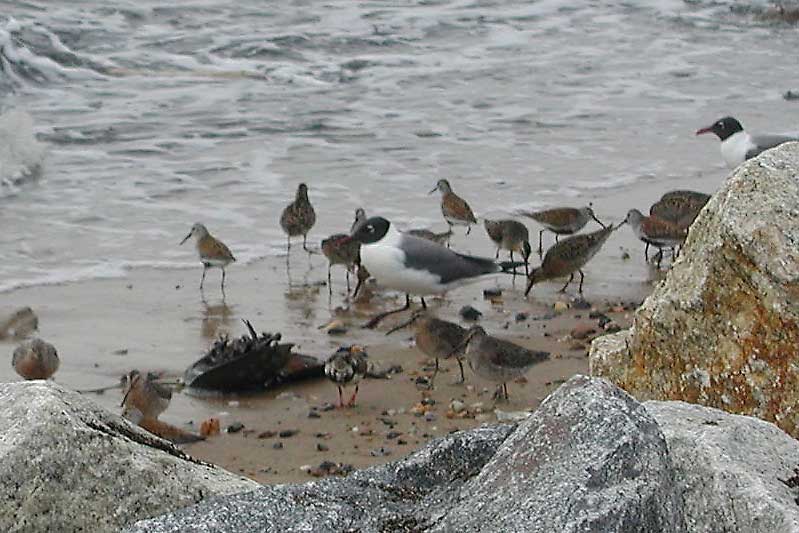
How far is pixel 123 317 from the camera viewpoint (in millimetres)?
9148

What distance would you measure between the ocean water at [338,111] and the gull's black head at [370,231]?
1.19 metres

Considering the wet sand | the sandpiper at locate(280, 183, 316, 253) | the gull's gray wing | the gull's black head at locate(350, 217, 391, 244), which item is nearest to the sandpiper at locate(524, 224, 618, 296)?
the wet sand

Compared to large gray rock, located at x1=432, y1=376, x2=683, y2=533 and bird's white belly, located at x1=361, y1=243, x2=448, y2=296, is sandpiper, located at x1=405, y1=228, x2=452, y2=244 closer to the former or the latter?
bird's white belly, located at x1=361, y1=243, x2=448, y2=296

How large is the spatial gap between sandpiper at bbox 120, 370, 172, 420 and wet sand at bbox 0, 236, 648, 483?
0.42 feet

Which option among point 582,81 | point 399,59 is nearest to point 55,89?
point 399,59

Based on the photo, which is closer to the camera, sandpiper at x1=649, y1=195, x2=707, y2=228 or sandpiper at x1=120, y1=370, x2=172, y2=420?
sandpiper at x1=120, y1=370, x2=172, y2=420

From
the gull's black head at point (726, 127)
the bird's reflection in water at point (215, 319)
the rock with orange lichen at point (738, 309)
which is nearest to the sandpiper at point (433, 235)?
the bird's reflection in water at point (215, 319)

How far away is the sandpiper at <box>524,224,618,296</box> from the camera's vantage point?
9578 mm

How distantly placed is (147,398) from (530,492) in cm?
447

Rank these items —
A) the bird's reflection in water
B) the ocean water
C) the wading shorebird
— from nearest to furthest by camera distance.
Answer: the wading shorebird, the bird's reflection in water, the ocean water

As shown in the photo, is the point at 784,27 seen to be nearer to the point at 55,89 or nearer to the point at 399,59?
the point at 399,59

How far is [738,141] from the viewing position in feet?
40.9

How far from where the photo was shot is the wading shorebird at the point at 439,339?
781cm

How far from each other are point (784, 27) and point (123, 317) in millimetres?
14207
